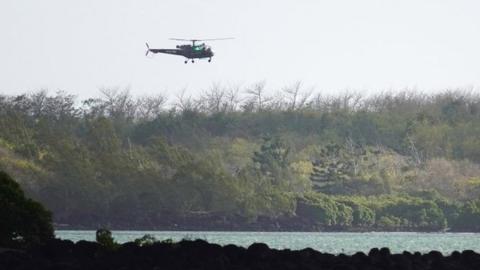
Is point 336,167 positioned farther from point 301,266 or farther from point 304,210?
point 301,266

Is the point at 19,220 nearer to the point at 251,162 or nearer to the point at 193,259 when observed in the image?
the point at 193,259

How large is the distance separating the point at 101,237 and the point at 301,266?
6910mm

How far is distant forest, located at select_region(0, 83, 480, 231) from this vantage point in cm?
13525

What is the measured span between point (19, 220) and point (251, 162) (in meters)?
103

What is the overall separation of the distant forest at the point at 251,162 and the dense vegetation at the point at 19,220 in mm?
78450

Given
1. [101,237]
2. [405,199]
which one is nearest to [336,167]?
[405,199]

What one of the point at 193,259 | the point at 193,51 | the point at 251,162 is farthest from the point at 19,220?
the point at 251,162

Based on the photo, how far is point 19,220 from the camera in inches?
1917

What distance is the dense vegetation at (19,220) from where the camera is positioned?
48500 millimetres

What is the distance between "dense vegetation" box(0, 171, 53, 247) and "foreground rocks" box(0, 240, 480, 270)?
130 cm

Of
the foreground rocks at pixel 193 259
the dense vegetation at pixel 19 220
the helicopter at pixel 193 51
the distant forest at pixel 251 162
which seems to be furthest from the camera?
the distant forest at pixel 251 162

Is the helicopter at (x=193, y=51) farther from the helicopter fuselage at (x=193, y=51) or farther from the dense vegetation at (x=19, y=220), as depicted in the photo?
the dense vegetation at (x=19, y=220)

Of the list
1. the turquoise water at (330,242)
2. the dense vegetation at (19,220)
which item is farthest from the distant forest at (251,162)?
the dense vegetation at (19,220)

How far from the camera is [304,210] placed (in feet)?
458
